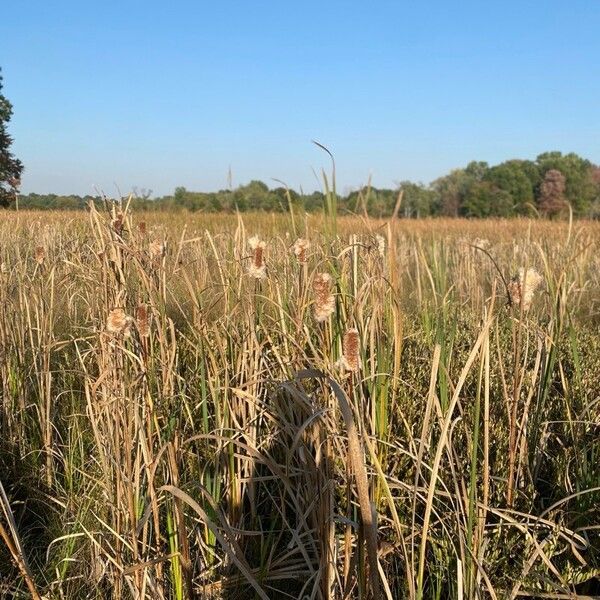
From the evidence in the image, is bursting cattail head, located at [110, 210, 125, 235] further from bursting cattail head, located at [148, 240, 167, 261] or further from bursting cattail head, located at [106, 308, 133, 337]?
bursting cattail head, located at [106, 308, 133, 337]

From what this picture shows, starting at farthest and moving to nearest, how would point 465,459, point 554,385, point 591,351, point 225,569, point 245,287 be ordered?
point 591,351 → point 554,385 → point 245,287 → point 465,459 → point 225,569

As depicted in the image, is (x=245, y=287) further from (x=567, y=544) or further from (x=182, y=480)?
(x=567, y=544)

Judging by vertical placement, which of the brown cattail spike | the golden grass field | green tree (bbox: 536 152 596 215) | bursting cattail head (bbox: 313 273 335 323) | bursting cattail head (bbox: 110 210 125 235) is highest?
green tree (bbox: 536 152 596 215)

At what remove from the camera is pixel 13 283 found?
1.98 metres

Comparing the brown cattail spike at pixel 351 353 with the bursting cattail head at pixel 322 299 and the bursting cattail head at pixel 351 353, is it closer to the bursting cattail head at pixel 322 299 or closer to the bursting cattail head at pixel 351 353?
the bursting cattail head at pixel 351 353

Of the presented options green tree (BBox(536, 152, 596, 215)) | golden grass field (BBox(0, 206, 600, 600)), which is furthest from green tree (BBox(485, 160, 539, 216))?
golden grass field (BBox(0, 206, 600, 600))

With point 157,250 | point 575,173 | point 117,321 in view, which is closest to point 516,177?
point 575,173

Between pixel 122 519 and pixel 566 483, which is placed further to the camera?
pixel 566 483

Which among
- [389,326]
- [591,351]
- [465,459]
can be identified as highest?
[389,326]

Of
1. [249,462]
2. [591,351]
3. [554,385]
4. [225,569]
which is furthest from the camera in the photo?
[591,351]

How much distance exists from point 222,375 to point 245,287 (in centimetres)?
22

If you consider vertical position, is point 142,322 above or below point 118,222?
below

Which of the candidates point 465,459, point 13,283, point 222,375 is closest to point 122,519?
point 222,375

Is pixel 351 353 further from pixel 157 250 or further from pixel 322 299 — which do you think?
pixel 157 250
